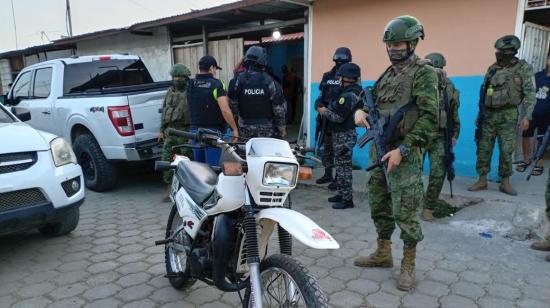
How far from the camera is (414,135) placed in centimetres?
273

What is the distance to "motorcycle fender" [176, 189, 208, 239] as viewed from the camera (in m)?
2.37

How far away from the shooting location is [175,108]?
16.4ft

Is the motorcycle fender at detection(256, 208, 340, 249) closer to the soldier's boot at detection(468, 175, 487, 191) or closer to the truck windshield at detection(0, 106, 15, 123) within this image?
the truck windshield at detection(0, 106, 15, 123)

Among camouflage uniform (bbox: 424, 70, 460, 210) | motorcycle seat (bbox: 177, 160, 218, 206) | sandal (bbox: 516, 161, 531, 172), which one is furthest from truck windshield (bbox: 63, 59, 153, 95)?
sandal (bbox: 516, 161, 531, 172)

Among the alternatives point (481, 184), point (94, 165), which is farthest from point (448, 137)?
point (94, 165)

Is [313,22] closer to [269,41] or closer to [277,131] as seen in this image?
[277,131]

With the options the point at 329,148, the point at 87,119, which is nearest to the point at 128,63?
the point at 87,119

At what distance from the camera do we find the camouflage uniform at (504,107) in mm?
4625

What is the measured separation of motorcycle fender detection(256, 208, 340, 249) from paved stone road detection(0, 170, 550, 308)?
114cm

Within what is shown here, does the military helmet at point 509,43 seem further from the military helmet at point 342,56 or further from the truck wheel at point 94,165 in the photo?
the truck wheel at point 94,165

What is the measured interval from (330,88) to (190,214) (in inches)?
121

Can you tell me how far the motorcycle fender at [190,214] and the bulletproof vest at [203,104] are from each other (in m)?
2.19

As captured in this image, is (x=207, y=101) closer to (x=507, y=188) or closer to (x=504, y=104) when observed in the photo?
(x=504, y=104)

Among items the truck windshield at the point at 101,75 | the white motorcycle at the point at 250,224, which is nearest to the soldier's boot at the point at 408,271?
the white motorcycle at the point at 250,224
